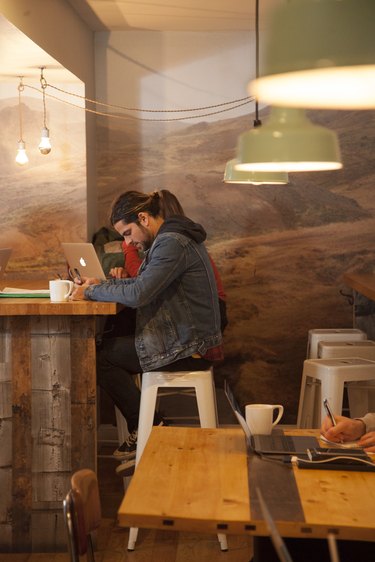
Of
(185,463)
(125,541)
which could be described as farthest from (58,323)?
(185,463)

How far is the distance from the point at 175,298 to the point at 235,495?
212cm

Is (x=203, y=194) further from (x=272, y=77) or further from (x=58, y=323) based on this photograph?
(x=272, y=77)

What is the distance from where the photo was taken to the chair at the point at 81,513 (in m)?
2.12

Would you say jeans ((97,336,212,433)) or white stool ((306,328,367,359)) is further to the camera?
white stool ((306,328,367,359))

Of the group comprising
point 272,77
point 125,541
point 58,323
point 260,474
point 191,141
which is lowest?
point 125,541

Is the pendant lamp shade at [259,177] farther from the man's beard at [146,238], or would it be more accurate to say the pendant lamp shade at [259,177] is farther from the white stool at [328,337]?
the white stool at [328,337]

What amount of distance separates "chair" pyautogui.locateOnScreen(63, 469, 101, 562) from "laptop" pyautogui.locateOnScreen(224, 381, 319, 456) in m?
0.47

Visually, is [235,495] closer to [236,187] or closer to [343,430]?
[343,430]

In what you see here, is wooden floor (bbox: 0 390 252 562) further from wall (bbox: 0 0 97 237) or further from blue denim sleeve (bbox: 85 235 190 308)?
wall (bbox: 0 0 97 237)

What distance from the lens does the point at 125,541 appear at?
4125 millimetres

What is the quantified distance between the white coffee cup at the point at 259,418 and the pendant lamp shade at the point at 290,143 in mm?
806

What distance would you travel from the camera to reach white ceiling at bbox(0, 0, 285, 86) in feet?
16.0

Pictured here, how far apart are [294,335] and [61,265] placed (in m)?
1.71

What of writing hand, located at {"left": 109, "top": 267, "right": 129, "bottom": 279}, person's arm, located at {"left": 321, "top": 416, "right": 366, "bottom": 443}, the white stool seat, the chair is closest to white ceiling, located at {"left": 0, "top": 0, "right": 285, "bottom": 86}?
writing hand, located at {"left": 109, "top": 267, "right": 129, "bottom": 279}
